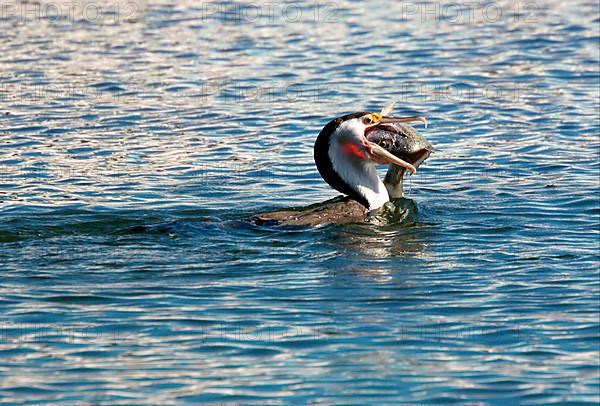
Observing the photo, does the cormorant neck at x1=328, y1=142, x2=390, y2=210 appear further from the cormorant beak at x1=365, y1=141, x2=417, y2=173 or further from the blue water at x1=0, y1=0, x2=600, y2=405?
the blue water at x1=0, y1=0, x2=600, y2=405

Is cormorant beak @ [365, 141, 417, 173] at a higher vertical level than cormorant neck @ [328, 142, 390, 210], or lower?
higher

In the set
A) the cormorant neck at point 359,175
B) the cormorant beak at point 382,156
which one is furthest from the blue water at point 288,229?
the cormorant beak at point 382,156

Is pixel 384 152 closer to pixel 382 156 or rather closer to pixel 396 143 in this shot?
pixel 382 156

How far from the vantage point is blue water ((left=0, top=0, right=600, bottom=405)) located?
30.1ft

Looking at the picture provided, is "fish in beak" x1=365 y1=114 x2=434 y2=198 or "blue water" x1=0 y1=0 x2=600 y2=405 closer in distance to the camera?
"blue water" x1=0 y1=0 x2=600 y2=405

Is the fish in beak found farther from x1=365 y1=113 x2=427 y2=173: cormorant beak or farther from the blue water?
the blue water

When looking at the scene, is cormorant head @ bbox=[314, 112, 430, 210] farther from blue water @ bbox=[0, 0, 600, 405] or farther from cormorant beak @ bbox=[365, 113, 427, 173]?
blue water @ bbox=[0, 0, 600, 405]

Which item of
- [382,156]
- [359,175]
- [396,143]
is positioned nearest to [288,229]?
[359,175]

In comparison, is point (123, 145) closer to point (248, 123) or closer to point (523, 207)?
point (248, 123)

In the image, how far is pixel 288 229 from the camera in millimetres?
12484

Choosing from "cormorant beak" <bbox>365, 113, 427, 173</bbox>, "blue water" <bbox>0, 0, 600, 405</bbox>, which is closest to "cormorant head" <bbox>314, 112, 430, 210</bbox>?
"cormorant beak" <bbox>365, 113, 427, 173</bbox>

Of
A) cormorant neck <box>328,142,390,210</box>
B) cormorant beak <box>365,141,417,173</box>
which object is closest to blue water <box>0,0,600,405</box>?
cormorant neck <box>328,142,390,210</box>

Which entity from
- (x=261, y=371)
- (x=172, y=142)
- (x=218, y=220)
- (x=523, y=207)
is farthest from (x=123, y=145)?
(x=261, y=371)

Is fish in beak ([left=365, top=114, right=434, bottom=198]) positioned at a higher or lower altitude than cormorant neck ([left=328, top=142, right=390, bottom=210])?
higher
